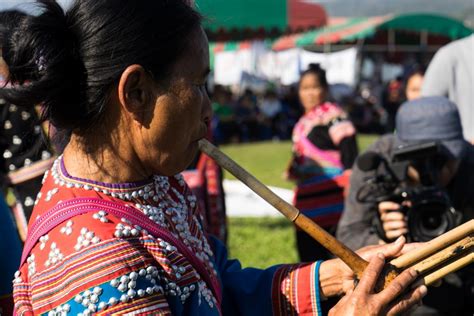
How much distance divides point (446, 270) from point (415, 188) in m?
0.95

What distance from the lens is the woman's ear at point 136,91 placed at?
1.29 metres

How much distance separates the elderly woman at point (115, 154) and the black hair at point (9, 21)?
47 mm

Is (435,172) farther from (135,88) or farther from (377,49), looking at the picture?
(377,49)

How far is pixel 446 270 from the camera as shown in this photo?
1.49 m

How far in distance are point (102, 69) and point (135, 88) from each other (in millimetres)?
74

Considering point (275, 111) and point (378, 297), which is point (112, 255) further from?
point (275, 111)

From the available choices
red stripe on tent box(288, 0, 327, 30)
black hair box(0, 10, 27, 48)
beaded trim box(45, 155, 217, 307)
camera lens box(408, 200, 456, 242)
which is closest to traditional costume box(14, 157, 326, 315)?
beaded trim box(45, 155, 217, 307)

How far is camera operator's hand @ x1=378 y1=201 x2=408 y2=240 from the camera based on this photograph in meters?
2.39

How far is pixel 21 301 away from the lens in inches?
51.4

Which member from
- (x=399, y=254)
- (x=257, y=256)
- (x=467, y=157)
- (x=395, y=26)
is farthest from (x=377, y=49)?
(x=399, y=254)

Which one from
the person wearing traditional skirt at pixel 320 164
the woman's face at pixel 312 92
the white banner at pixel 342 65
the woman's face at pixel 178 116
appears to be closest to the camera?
the woman's face at pixel 178 116

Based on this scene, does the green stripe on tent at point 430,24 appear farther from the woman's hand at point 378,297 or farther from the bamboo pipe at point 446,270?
the woman's hand at point 378,297

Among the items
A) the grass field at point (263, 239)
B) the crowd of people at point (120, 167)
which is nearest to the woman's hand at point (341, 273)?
the crowd of people at point (120, 167)

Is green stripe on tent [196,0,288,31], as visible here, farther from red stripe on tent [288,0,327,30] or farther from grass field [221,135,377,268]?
grass field [221,135,377,268]
